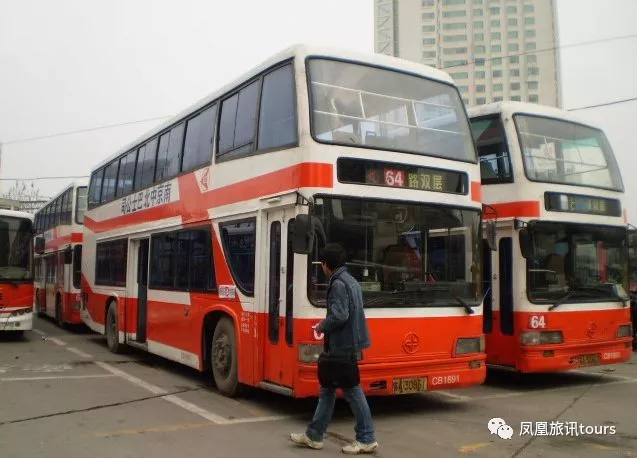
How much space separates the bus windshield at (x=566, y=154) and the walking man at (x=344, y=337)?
474 cm

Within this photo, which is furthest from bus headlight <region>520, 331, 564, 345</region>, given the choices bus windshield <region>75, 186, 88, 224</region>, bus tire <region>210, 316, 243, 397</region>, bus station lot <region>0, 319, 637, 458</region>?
bus windshield <region>75, 186, 88, 224</region>

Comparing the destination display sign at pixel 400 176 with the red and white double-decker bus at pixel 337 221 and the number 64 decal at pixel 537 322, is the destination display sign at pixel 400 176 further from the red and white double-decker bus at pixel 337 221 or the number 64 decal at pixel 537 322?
the number 64 decal at pixel 537 322

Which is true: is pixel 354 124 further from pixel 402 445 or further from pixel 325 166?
pixel 402 445

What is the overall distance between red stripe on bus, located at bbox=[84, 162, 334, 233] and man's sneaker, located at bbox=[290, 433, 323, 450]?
2.51m

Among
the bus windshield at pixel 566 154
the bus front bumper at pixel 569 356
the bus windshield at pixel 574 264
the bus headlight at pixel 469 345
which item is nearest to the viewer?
the bus headlight at pixel 469 345

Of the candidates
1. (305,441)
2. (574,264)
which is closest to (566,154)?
(574,264)

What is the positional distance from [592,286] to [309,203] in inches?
206

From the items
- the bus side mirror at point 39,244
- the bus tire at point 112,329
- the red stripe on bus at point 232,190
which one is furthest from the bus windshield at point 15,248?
the red stripe on bus at point 232,190

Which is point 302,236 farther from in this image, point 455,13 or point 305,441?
point 455,13

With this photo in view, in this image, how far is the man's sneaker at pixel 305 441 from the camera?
230 inches

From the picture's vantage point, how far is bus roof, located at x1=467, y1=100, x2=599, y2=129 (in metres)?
9.73

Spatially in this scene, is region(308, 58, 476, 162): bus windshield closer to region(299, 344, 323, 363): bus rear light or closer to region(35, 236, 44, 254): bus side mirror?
region(299, 344, 323, 363): bus rear light

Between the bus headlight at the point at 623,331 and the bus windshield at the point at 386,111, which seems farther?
the bus headlight at the point at 623,331

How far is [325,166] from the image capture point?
267 inches
